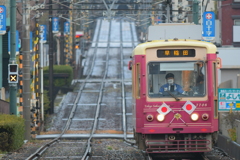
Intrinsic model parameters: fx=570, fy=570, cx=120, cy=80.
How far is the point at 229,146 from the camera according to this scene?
1673 cm

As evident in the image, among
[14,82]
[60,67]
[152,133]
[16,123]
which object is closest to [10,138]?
[16,123]

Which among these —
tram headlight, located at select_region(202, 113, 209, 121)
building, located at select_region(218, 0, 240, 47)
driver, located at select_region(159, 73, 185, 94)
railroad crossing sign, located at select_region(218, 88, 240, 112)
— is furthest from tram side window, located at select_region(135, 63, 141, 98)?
building, located at select_region(218, 0, 240, 47)

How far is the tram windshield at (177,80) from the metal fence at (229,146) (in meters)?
2.17

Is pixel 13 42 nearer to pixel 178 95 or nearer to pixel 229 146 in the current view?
pixel 229 146

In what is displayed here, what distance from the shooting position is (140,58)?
48.1 ft

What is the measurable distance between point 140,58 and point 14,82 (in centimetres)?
962

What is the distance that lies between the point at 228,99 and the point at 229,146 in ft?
6.26

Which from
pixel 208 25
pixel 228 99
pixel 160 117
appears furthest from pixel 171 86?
pixel 208 25

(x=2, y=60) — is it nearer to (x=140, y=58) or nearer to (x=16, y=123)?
(x=16, y=123)

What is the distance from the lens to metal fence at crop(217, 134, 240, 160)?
51.0ft

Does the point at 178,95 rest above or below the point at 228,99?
above

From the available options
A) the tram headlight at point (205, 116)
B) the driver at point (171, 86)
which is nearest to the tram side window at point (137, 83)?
the driver at point (171, 86)

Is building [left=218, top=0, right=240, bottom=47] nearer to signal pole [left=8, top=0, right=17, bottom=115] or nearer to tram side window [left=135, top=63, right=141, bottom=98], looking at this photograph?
signal pole [left=8, top=0, right=17, bottom=115]

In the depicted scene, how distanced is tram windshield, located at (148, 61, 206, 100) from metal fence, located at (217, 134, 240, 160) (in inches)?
85.4
